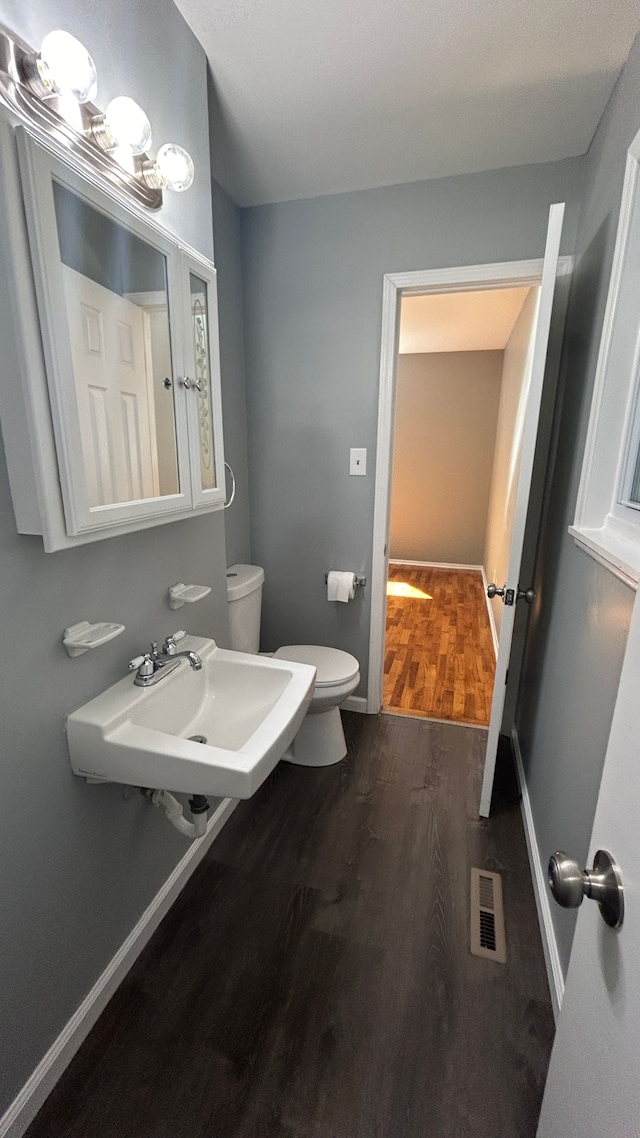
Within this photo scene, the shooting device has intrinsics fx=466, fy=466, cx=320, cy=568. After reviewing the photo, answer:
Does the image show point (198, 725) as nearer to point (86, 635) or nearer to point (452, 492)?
point (86, 635)

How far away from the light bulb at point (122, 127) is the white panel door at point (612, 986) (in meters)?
1.22

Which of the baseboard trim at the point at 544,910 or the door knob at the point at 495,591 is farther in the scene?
the door knob at the point at 495,591

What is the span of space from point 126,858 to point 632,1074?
1.19 metres

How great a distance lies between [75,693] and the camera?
102cm

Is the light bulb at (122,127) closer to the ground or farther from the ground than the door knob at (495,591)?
farther from the ground

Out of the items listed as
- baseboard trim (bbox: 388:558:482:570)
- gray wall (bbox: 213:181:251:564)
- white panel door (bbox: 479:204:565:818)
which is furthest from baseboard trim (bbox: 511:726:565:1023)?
baseboard trim (bbox: 388:558:482:570)

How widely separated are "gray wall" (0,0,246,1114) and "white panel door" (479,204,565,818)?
1.03 meters

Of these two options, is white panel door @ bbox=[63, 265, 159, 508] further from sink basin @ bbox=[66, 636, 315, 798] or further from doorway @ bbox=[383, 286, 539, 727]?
doorway @ bbox=[383, 286, 539, 727]

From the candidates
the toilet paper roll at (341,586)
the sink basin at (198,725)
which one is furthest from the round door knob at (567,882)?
the toilet paper roll at (341,586)

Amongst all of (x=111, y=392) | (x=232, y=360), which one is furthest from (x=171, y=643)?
(x=232, y=360)

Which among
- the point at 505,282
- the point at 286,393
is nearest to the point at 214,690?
the point at 286,393

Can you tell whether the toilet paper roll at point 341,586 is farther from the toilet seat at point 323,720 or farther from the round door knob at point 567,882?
the round door knob at point 567,882

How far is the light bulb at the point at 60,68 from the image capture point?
0.76 metres

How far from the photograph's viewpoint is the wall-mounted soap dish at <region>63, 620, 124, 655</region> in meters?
0.96
